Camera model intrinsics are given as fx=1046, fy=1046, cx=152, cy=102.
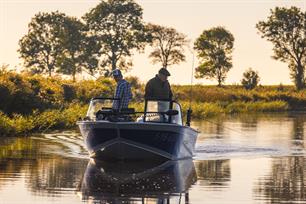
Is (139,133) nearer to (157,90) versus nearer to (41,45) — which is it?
(157,90)

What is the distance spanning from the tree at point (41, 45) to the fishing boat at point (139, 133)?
8166cm

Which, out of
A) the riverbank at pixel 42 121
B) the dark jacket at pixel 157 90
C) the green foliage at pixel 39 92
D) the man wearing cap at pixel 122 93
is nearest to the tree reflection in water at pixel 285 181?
the dark jacket at pixel 157 90

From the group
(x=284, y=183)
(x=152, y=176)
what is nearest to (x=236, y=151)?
(x=152, y=176)

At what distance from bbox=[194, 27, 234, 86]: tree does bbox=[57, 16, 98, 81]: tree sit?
673 inches

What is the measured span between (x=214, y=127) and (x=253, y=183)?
25.7 m

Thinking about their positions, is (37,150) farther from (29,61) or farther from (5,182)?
(29,61)

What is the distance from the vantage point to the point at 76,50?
105188 mm

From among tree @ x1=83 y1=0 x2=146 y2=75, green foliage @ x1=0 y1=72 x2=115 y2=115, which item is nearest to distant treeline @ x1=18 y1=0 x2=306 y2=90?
tree @ x1=83 y1=0 x2=146 y2=75

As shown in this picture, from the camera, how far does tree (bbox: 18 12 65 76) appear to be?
348 feet

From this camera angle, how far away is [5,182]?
60.5 feet

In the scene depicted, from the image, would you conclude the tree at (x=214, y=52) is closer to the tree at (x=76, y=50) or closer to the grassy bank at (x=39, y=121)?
the tree at (x=76, y=50)

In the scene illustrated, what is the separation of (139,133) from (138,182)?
13.1ft

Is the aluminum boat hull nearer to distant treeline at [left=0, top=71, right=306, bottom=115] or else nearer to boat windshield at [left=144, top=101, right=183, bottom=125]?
boat windshield at [left=144, top=101, right=183, bottom=125]

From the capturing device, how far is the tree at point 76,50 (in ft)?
336
